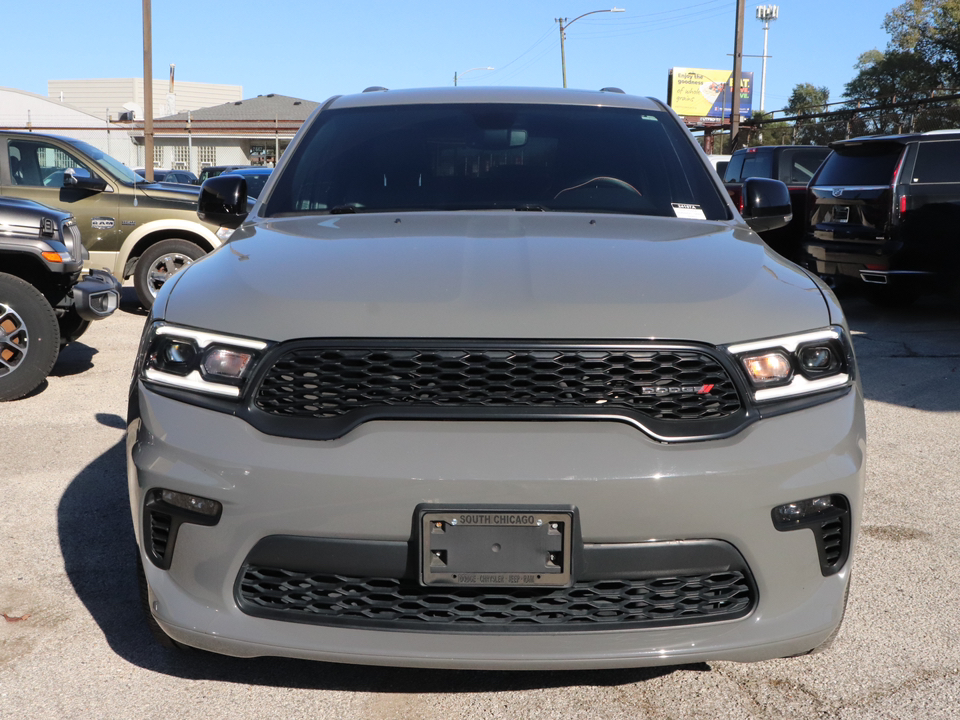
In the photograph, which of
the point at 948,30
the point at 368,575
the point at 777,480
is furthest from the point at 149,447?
the point at 948,30

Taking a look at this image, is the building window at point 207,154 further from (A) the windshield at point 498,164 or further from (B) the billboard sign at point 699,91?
(A) the windshield at point 498,164

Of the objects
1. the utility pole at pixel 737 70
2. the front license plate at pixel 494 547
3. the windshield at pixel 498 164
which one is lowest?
the front license plate at pixel 494 547

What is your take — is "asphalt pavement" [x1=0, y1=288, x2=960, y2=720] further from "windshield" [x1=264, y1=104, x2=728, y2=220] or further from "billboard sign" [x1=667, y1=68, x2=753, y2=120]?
"billboard sign" [x1=667, y1=68, x2=753, y2=120]

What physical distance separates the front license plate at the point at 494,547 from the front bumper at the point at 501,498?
4cm

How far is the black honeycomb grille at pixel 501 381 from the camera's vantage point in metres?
2.19

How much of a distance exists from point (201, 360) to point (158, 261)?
7769mm

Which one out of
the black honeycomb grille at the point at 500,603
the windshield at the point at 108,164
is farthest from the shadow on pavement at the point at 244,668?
the windshield at the point at 108,164

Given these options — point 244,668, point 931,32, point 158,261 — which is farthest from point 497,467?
point 931,32

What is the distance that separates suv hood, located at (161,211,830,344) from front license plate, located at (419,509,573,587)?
0.41 metres

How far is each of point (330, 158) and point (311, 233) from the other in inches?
31.1

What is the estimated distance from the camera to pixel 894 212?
8938 mm

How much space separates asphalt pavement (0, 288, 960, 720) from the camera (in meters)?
2.53

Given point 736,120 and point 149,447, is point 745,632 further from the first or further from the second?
point 736,120

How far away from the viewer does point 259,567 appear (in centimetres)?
220
